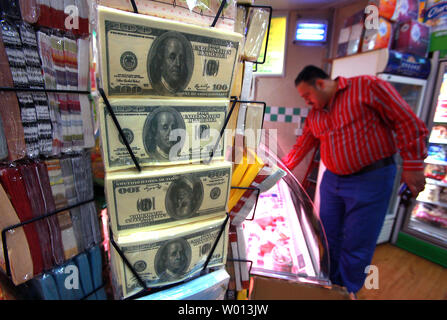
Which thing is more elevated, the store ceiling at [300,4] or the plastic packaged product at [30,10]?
the store ceiling at [300,4]

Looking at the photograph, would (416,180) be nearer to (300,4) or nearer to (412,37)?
(300,4)

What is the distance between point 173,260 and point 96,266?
37cm

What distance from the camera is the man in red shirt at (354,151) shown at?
4.83ft

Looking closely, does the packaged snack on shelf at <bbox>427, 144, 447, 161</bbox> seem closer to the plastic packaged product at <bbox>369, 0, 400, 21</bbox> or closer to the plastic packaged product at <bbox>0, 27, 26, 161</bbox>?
the plastic packaged product at <bbox>369, 0, 400, 21</bbox>

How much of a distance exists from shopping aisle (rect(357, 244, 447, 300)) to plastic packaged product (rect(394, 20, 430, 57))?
214 centimetres

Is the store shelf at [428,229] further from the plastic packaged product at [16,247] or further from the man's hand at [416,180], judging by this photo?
the plastic packaged product at [16,247]

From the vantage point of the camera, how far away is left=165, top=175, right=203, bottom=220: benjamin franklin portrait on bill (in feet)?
1.96

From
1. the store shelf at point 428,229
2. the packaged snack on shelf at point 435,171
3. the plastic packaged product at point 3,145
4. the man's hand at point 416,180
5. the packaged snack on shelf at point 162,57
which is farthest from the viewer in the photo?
the packaged snack on shelf at point 435,171

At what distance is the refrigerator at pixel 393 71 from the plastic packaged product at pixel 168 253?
Answer: 1.31m

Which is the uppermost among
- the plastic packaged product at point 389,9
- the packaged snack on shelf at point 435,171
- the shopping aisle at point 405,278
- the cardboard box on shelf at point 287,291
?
the plastic packaged product at point 389,9

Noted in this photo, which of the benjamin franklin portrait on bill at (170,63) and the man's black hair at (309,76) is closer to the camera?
the benjamin franklin portrait on bill at (170,63)

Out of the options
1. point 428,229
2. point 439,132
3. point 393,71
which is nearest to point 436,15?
point 393,71

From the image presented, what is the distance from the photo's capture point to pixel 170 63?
53 centimetres

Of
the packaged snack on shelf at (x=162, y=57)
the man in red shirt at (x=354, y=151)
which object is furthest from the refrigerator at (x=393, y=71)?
the packaged snack on shelf at (x=162, y=57)
